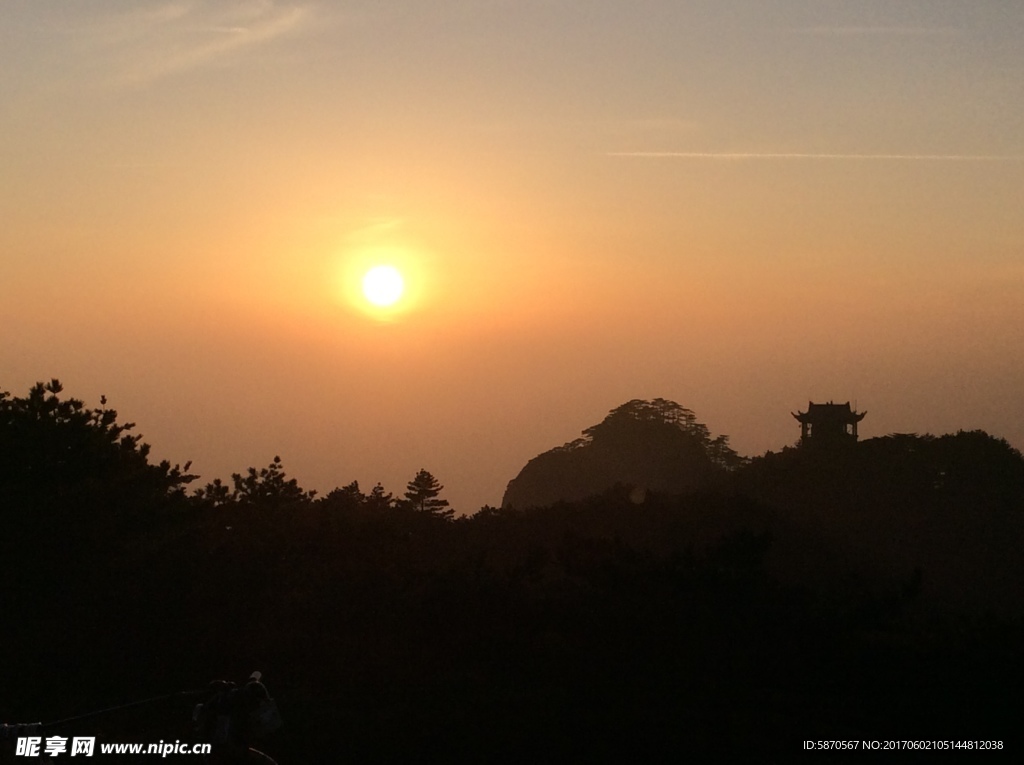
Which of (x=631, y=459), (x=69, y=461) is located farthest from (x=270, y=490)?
(x=631, y=459)

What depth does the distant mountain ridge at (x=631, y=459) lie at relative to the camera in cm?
9525

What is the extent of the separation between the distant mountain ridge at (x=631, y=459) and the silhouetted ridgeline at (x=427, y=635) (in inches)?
2444

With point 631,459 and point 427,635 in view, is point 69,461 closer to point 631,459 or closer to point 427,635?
point 427,635

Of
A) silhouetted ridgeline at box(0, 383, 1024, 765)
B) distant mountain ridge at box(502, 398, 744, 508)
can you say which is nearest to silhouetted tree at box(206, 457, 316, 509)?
silhouetted ridgeline at box(0, 383, 1024, 765)

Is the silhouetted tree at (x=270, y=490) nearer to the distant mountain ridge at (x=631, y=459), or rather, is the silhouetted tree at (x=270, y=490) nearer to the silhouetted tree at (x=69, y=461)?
the silhouetted tree at (x=69, y=461)

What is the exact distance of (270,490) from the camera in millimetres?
41750

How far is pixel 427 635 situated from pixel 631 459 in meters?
82.0

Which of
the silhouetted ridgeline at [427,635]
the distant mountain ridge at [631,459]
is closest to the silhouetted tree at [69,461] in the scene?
the silhouetted ridgeline at [427,635]

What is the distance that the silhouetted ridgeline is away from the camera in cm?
1478

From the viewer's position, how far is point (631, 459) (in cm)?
10150

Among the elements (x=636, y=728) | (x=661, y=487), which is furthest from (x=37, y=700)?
(x=661, y=487)

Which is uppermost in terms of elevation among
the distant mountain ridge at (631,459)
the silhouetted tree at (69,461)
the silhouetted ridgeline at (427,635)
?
the distant mountain ridge at (631,459)

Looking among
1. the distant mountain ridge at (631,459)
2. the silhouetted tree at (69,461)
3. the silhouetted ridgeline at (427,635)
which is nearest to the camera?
the silhouetted ridgeline at (427,635)

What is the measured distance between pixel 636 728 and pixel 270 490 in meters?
29.2
